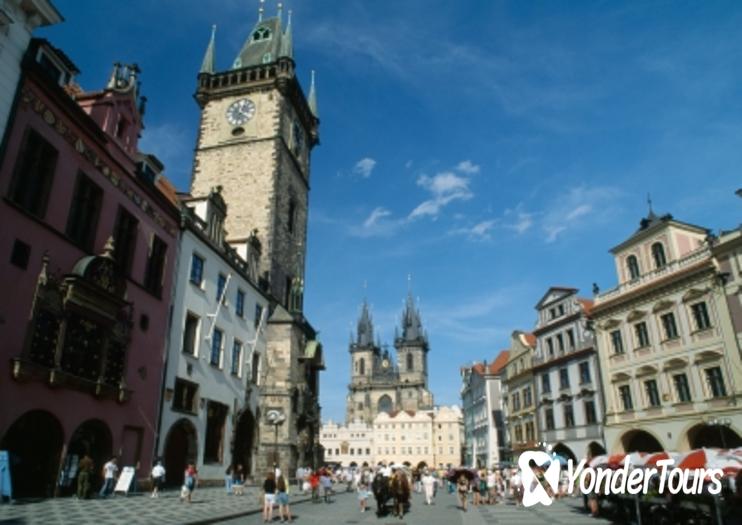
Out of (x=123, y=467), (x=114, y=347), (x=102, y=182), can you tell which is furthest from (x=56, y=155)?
(x=123, y=467)

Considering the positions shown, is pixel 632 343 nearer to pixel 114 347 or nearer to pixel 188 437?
pixel 188 437

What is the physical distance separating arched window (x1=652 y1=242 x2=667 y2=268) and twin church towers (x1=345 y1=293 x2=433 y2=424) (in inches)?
4099

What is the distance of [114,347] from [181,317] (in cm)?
454

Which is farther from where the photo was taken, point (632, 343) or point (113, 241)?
point (632, 343)

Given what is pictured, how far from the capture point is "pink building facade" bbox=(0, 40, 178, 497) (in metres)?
14.4

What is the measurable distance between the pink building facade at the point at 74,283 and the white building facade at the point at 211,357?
5.73 ft

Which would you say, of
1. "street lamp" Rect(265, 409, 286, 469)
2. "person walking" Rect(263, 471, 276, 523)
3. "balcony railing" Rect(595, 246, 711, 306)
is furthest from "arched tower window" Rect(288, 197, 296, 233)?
"person walking" Rect(263, 471, 276, 523)

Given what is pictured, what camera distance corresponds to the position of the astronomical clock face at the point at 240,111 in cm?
3944

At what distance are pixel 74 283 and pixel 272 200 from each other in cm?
2035

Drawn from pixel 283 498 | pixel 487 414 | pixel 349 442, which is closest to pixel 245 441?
pixel 283 498

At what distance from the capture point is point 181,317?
22.8 meters

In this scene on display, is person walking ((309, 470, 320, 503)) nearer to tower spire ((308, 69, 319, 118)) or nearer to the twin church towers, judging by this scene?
tower spire ((308, 69, 319, 118))

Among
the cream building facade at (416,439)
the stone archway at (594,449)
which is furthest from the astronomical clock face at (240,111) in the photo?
the cream building facade at (416,439)

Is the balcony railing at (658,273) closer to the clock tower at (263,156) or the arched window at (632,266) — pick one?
the arched window at (632,266)
